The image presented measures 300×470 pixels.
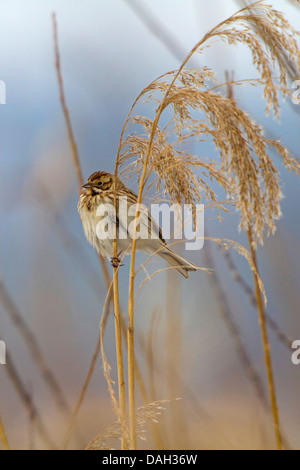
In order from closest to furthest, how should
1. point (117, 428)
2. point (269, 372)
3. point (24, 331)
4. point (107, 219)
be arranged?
point (117, 428)
point (269, 372)
point (24, 331)
point (107, 219)

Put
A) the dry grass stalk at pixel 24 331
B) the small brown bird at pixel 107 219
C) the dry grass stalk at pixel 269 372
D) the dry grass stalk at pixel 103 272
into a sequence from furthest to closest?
1. the small brown bird at pixel 107 219
2. the dry grass stalk at pixel 24 331
3. the dry grass stalk at pixel 269 372
4. the dry grass stalk at pixel 103 272

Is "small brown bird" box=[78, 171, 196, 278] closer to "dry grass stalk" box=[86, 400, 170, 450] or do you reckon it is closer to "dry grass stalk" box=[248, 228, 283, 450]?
"dry grass stalk" box=[248, 228, 283, 450]

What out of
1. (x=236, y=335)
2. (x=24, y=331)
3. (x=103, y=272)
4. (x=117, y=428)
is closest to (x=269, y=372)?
(x=236, y=335)

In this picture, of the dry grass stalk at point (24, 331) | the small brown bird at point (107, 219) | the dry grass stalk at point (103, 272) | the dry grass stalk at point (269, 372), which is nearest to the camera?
the dry grass stalk at point (103, 272)

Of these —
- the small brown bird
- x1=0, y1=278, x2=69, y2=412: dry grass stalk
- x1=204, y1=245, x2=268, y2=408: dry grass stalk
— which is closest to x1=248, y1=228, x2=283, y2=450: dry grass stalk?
x1=204, y1=245, x2=268, y2=408: dry grass stalk

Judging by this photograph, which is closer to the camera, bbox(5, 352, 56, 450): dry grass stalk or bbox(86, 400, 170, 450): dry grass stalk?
bbox(86, 400, 170, 450): dry grass stalk

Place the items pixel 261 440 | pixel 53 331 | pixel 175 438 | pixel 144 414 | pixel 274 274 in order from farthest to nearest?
pixel 53 331 < pixel 274 274 < pixel 261 440 < pixel 175 438 < pixel 144 414

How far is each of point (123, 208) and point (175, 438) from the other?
0.82 meters

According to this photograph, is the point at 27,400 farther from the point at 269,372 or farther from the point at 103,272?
the point at 269,372

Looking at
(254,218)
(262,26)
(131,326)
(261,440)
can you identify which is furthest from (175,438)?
(262,26)

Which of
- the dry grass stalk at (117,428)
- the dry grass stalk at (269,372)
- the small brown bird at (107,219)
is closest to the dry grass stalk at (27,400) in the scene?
the dry grass stalk at (117,428)

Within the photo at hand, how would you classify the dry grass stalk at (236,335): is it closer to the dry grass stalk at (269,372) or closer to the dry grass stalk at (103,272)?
the dry grass stalk at (269,372)
